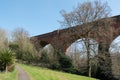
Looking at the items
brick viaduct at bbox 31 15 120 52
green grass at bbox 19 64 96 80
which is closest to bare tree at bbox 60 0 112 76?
brick viaduct at bbox 31 15 120 52

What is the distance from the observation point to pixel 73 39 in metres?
32.4

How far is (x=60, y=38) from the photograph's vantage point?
40406mm

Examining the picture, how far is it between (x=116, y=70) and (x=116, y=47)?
135 inches

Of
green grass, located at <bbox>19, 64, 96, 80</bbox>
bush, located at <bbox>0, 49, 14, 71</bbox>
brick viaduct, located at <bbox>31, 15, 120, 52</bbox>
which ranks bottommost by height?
green grass, located at <bbox>19, 64, 96, 80</bbox>

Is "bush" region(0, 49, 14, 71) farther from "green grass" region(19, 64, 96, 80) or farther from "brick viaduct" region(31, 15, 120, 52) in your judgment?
"brick viaduct" region(31, 15, 120, 52)

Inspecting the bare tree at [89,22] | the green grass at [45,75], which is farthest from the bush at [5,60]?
the bare tree at [89,22]

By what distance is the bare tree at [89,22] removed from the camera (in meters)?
30.3

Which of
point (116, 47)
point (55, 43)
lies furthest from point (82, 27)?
point (55, 43)

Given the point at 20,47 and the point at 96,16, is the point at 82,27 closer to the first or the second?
the point at 96,16

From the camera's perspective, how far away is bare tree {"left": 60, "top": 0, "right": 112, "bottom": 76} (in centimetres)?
3028

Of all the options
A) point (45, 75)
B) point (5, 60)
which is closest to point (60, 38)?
point (45, 75)

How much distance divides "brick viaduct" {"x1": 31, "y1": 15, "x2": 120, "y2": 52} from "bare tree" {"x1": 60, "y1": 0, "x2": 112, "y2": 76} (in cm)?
58

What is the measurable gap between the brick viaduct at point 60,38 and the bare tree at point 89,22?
58cm

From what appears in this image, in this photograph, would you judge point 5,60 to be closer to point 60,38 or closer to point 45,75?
point 45,75
